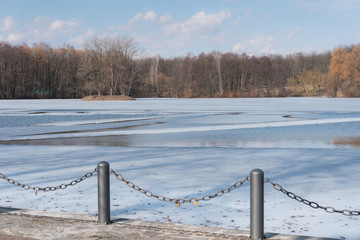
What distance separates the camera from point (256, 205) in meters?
5.11

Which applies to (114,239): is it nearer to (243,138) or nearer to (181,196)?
(181,196)

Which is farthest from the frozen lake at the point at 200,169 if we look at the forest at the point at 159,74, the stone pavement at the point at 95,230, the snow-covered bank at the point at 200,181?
the forest at the point at 159,74

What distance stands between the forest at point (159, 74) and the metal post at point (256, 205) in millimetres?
69675

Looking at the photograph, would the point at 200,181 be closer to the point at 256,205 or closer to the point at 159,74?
the point at 256,205

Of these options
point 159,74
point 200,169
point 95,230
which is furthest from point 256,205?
point 159,74

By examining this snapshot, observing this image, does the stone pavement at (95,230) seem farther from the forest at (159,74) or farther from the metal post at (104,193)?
the forest at (159,74)

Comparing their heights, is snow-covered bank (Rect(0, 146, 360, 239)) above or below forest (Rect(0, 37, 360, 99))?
below

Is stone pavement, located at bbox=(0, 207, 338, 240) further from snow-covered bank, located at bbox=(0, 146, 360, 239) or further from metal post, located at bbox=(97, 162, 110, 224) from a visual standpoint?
snow-covered bank, located at bbox=(0, 146, 360, 239)

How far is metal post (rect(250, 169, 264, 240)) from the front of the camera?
5.04 meters

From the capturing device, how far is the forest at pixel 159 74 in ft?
255

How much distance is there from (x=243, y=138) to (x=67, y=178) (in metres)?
8.72

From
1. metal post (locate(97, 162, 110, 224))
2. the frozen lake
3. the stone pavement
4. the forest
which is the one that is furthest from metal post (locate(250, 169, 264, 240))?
the forest

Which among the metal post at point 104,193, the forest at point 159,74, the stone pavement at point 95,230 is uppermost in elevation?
the forest at point 159,74

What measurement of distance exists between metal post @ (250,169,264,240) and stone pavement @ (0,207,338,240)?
0.52ft
